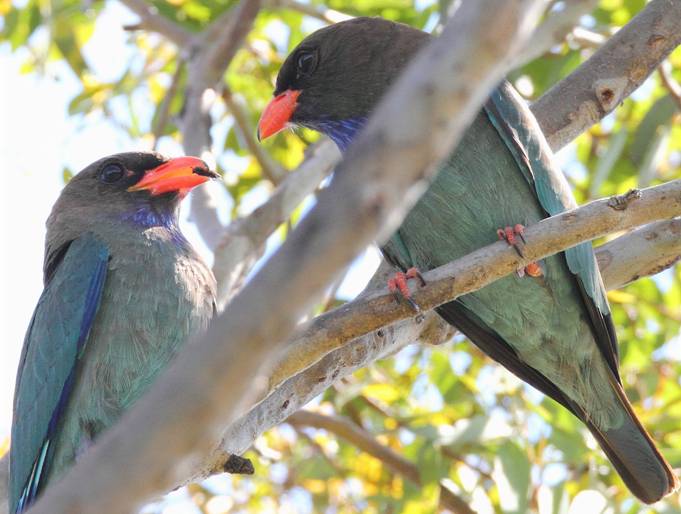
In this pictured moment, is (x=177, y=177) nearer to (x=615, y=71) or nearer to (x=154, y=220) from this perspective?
(x=154, y=220)

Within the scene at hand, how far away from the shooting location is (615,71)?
172 inches

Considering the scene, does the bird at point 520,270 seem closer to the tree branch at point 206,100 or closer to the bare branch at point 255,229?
the bare branch at point 255,229

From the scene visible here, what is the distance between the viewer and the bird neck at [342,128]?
4.19m

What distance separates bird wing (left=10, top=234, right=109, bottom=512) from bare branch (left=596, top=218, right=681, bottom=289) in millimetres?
1962

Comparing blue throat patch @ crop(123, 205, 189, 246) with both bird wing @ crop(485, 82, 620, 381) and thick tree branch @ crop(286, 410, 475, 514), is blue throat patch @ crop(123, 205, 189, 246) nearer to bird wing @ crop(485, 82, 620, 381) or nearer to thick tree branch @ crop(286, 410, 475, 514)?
thick tree branch @ crop(286, 410, 475, 514)

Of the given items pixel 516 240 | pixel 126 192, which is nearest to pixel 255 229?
pixel 126 192

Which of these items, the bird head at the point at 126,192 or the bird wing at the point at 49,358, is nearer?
the bird wing at the point at 49,358

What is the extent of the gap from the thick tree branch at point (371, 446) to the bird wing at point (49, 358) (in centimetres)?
138

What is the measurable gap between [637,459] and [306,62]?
214 cm

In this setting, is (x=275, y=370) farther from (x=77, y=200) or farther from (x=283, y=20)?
(x=283, y=20)

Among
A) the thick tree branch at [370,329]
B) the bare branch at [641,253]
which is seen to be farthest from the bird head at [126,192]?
the bare branch at [641,253]

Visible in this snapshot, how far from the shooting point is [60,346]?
12.6 ft

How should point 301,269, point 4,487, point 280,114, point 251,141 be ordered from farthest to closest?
point 251,141
point 280,114
point 4,487
point 301,269

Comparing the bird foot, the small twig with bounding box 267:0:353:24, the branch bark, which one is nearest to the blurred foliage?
the small twig with bounding box 267:0:353:24
